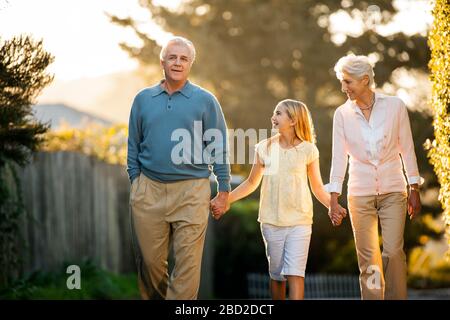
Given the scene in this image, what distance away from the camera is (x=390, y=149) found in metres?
7.66

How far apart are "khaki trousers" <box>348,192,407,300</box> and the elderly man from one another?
3.82 feet

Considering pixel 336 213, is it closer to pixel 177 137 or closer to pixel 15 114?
pixel 177 137

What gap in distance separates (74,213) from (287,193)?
5719 millimetres

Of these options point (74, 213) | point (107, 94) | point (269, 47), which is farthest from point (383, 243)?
point (107, 94)

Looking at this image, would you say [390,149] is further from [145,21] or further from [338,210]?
[145,21]

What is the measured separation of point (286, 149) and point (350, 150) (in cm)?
56

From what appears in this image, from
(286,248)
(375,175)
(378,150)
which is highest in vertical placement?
(378,150)

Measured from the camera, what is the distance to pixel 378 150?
7645 mm

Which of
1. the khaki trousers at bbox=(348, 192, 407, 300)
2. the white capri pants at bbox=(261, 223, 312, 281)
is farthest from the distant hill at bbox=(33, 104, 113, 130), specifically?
the khaki trousers at bbox=(348, 192, 407, 300)

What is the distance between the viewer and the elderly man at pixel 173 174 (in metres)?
7.15

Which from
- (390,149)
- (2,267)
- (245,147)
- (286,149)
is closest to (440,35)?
(390,149)

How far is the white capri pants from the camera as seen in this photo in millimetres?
7750

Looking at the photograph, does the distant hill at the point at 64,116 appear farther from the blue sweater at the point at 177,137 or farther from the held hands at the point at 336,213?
the held hands at the point at 336,213

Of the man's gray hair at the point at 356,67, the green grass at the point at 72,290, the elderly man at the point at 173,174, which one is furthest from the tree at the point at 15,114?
the man's gray hair at the point at 356,67
